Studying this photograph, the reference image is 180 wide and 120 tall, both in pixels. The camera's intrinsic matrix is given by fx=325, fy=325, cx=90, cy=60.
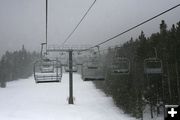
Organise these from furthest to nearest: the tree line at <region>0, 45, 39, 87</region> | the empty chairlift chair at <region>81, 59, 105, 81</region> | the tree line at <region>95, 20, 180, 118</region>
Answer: the tree line at <region>0, 45, 39, 87</region>, the tree line at <region>95, 20, 180, 118</region>, the empty chairlift chair at <region>81, 59, 105, 81</region>

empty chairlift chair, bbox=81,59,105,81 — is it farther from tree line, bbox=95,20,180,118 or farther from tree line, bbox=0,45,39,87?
tree line, bbox=0,45,39,87

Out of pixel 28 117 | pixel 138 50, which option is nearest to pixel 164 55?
pixel 138 50

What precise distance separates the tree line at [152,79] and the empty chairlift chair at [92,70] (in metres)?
14.0

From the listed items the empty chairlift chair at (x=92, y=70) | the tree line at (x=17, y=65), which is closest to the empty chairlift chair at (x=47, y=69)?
the empty chairlift chair at (x=92, y=70)

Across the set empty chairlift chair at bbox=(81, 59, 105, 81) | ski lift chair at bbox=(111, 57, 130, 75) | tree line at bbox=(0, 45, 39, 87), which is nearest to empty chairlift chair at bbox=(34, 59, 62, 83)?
empty chairlift chair at bbox=(81, 59, 105, 81)

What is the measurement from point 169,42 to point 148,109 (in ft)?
38.7

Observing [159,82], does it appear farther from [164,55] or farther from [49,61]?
[49,61]

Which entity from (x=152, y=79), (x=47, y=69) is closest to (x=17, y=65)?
(x=152, y=79)

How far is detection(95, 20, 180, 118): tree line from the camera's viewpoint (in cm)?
3763

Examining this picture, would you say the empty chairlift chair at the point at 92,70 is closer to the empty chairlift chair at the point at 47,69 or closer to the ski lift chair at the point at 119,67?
the ski lift chair at the point at 119,67

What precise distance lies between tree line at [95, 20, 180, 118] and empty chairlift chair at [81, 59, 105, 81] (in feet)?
46.0

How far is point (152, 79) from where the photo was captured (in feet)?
139

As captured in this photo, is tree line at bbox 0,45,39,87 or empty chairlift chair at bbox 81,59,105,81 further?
tree line at bbox 0,45,39,87

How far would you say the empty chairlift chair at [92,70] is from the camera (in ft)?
60.8
